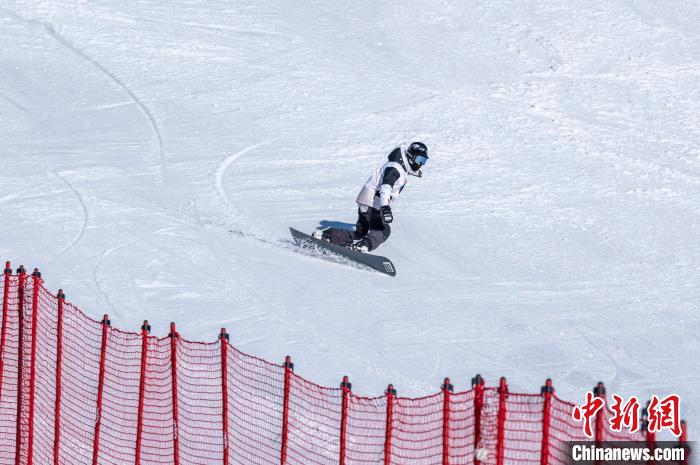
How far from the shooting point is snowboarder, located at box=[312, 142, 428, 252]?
14023 mm

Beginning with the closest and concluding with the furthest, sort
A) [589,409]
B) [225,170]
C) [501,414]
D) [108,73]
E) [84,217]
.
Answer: [501,414] < [589,409] < [84,217] < [225,170] < [108,73]

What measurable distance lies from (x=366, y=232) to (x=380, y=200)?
2.02 feet

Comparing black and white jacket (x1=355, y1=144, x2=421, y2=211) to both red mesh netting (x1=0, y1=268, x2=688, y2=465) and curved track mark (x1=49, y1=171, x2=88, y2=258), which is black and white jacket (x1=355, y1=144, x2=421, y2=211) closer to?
red mesh netting (x1=0, y1=268, x2=688, y2=465)

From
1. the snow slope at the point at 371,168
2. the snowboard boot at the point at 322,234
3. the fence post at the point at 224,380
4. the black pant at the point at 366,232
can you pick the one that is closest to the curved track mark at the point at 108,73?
the snow slope at the point at 371,168

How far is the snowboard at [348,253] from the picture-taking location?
14.1 metres

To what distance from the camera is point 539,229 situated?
15.6m

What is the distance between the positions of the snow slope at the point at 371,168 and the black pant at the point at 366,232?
349 mm

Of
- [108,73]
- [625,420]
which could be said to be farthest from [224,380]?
[108,73]

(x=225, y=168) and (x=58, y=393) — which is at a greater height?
(x=225, y=168)

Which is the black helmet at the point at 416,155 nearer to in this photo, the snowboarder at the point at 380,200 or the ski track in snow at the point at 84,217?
the snowboarder at the point at 380,200

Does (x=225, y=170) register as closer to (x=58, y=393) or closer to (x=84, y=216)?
(x=84, y=216)

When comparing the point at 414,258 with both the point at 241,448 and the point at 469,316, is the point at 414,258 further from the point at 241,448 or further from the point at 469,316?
the point at 241,448

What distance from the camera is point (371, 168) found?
1741cm

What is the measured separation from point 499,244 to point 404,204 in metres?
1.66
